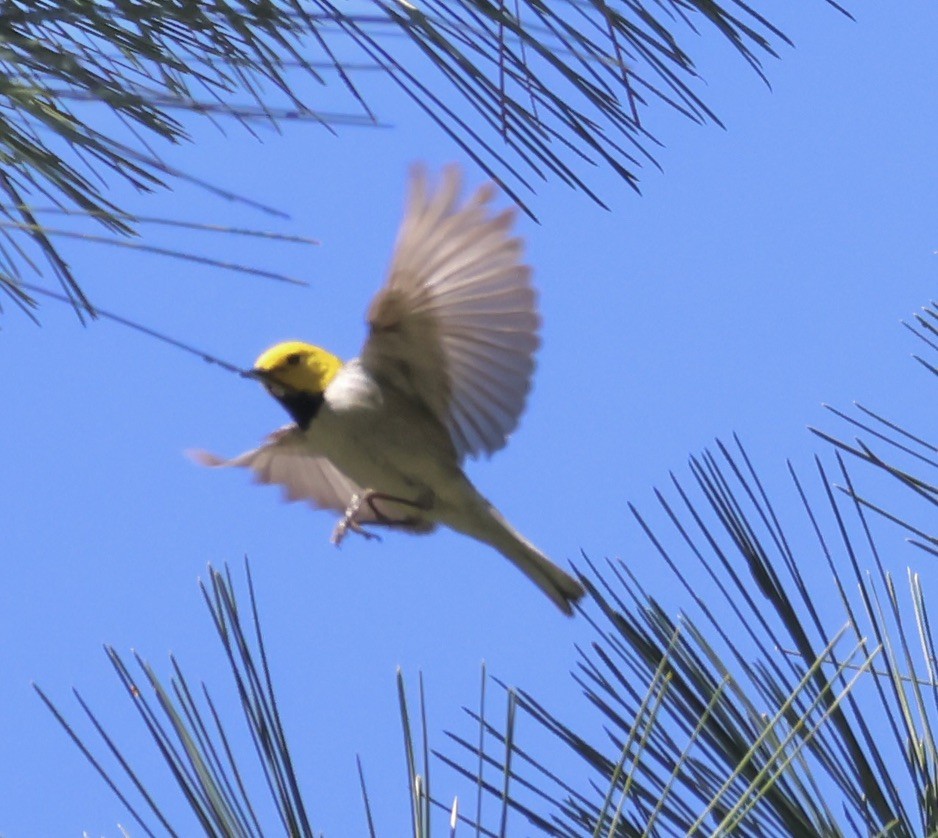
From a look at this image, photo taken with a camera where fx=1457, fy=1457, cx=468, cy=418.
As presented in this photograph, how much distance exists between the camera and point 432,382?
11.1 feet

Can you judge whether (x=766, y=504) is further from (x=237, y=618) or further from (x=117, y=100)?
(x=117, y=100)

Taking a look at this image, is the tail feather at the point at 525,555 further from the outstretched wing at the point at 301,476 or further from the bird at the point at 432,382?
the outstretched wing at the point at 301,476

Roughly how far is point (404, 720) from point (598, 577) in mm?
255

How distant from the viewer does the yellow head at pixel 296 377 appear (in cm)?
327

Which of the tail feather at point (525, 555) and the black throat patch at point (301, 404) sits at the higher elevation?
the black throat patch at point (301, 404)

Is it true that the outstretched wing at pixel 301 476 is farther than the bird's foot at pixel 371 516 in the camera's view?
Yes

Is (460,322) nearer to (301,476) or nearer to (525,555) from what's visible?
(525,555)

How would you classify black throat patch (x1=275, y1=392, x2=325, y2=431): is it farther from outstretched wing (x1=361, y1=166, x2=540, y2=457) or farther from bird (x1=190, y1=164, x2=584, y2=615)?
outstretched wing (x1=361, y1=166, x2=540, y2=457)

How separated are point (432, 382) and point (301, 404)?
31 centimetres

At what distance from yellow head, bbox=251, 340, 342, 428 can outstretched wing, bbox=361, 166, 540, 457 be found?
117 mm

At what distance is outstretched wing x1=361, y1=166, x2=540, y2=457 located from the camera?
321 centimetres

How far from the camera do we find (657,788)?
1.35 meters

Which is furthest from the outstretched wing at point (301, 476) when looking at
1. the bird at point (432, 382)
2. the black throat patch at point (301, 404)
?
the black throat patch at point (301, 404)

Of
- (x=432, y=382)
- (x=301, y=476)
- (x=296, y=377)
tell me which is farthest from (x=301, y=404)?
(x=301, y=476)
